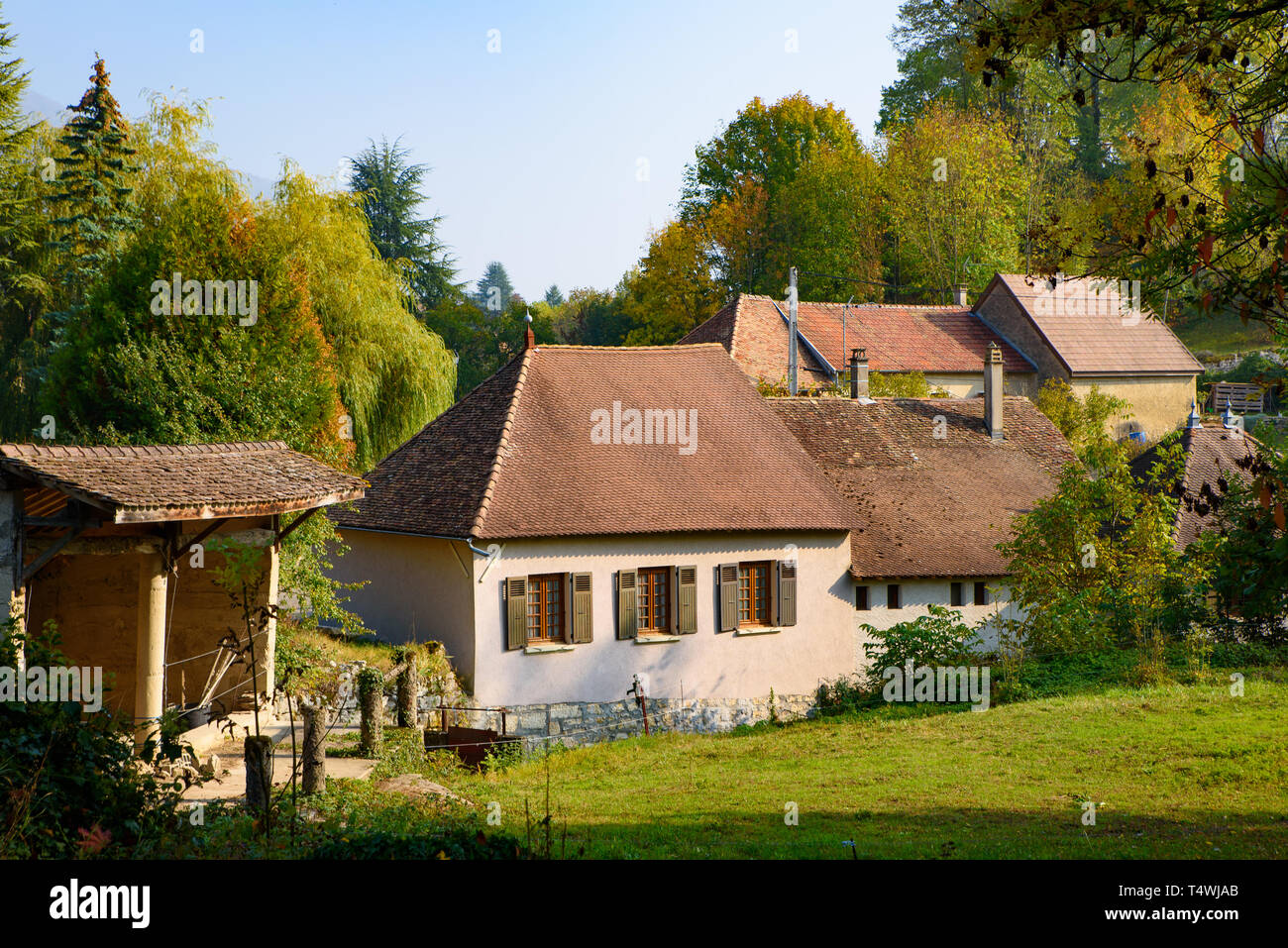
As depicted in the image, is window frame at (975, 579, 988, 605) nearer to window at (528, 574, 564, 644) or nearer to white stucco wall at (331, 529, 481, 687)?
window at (528, 574, 564, 644)

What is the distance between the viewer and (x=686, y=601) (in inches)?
904

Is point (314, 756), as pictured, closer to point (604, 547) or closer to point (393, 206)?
point (604, 547)

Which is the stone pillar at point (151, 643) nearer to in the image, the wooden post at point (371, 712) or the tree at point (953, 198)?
the wooden post at point (371, 712)

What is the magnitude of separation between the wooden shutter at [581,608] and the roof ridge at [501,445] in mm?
2243

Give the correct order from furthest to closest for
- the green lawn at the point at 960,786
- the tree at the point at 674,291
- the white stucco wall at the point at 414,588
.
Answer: the tree at the point at 674,291
the white stucco wall at the point at 414,588
the green lawn at the point at 960,786

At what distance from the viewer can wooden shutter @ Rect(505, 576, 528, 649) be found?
838 inches

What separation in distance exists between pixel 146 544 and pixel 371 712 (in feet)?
13.6

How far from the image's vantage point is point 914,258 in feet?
178

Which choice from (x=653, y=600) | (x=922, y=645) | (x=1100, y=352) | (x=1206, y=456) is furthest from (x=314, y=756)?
(x=1100, y=352)

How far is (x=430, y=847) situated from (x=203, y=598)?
367 inches

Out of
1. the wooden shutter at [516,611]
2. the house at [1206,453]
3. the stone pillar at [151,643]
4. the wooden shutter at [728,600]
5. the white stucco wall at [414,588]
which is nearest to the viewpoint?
the stone pillar at [151,643]

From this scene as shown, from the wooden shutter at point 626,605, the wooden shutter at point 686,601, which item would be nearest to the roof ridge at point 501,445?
the wooden shutter at point 626,605

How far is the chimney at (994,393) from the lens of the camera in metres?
29.5
